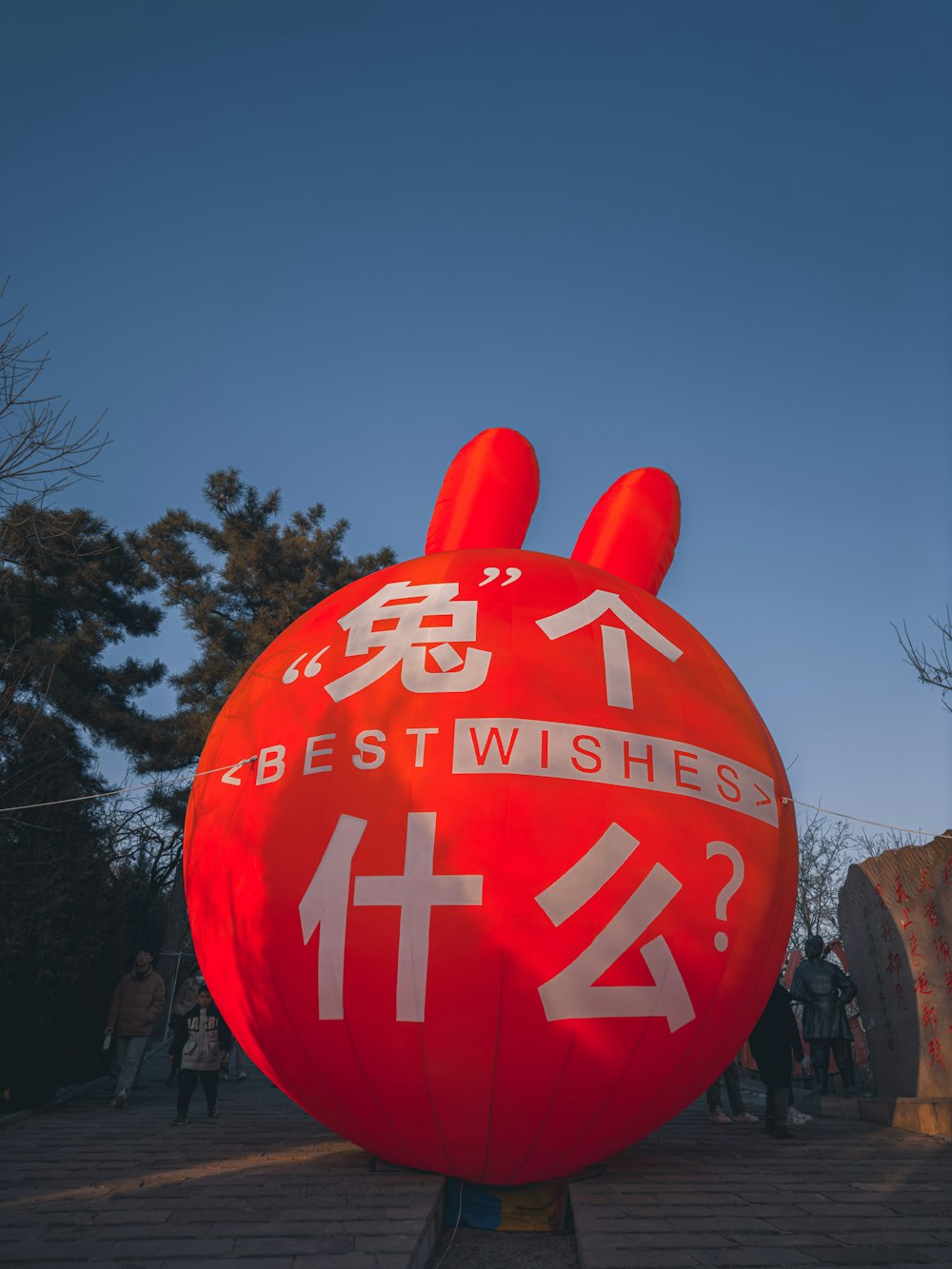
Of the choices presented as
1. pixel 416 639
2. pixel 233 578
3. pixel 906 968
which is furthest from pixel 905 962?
pixel 233 578

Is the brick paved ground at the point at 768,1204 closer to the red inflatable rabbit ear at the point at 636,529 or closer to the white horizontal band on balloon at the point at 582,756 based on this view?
the white horizontal band on balloon at the point at 582,756

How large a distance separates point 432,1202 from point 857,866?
289 inches

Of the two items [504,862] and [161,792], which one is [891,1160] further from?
[161,792]

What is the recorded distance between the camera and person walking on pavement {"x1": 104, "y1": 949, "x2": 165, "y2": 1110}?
10.1 m

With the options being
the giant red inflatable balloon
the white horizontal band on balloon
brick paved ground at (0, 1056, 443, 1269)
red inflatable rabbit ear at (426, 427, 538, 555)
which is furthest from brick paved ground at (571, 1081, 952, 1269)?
red inflatable rabbit ear at (426, 427, 538, 555)

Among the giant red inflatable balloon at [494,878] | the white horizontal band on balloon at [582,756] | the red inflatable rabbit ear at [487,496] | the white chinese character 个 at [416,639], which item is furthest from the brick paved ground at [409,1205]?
the red inflatable rabbit ear at [487,496]

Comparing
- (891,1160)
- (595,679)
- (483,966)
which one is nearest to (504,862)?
(483,966)

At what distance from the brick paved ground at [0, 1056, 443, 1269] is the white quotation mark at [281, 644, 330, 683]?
317cm

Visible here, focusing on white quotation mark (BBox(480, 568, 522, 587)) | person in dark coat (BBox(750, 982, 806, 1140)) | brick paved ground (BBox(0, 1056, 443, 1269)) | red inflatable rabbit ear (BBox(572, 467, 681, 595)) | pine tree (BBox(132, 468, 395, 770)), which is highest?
pine tree (BBox(132, 468, 395, 770))

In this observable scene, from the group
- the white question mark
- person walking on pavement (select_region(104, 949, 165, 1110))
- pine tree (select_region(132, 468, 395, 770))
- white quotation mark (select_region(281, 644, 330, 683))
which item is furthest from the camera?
pine tree (select_region(132, 468, 395, 770))

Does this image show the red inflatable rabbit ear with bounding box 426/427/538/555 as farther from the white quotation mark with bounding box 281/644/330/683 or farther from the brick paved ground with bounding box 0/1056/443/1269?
the brick paved ground with bounding box 0/1056/443/1269

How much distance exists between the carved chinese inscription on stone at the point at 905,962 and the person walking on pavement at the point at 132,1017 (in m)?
8.06

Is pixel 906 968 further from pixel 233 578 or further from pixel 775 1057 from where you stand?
pixel 233 578

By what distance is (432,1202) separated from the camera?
17.0 ft
